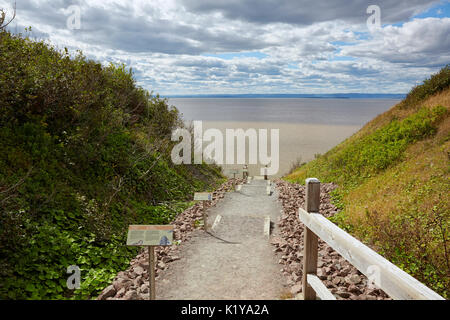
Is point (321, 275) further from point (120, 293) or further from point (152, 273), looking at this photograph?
point (120, 293)

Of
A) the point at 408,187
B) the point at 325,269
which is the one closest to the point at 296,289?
the point at 325,269

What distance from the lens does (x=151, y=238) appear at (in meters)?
4.42

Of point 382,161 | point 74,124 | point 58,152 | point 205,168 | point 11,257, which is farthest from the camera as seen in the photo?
point 205,168

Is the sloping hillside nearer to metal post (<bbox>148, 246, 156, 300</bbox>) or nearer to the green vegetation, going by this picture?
metal post (<bbox>148, 246, 156, 300</bbox>)

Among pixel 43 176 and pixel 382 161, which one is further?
pixel 382 161

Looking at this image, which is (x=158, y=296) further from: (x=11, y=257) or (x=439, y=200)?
(x=439, y=200)

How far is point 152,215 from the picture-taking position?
9539 millimetres

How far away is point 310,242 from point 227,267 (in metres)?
2.28

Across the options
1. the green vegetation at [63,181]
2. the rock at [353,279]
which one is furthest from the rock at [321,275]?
the green vegetation at [63,181]

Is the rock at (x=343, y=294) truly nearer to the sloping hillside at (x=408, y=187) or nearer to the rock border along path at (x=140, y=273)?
the sloping hillside at (x=408, y=187)

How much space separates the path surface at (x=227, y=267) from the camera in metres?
5.08
